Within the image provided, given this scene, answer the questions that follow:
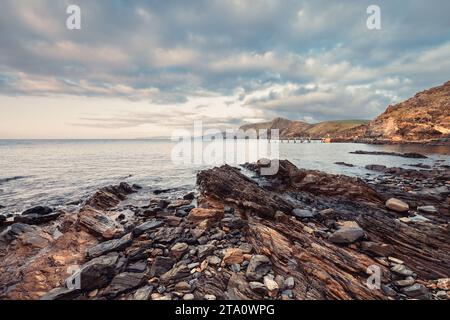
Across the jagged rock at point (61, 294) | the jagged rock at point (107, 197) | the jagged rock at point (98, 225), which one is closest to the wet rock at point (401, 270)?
the jagged rock at point (61, 294)

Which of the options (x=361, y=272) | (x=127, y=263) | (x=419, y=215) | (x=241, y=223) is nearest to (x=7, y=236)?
(x=127, y=263)

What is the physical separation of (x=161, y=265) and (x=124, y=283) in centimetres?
118

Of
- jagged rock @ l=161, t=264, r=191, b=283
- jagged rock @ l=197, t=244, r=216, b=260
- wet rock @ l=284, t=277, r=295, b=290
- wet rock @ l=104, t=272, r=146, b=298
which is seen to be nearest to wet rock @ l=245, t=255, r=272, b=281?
wet rock @ l=284, t=277, r=295, b=290

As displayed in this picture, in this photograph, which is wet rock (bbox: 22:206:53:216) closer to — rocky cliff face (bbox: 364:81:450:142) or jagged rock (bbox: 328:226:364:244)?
jagged rock (bbox: 328:226:364:244)

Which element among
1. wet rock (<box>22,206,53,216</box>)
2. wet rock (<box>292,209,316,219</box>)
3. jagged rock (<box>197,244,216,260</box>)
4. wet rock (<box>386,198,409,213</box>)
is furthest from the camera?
wet rock (<box>22,206,53,216</box>)

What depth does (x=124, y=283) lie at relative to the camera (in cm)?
627

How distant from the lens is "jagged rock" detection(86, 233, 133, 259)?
319 inches

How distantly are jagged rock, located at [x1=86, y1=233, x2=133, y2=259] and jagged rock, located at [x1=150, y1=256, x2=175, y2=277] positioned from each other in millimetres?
2020

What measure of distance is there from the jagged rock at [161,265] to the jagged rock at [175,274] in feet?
0.66

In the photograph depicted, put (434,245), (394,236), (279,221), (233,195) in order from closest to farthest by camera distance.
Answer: (434,245) → (394,236) → (279,221) → (233,195)

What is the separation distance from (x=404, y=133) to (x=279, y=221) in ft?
504

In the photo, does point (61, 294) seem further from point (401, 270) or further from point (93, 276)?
point (401, 270)

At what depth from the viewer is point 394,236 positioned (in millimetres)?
10109
